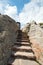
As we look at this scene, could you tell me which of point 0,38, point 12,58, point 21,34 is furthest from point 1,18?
point 21,34

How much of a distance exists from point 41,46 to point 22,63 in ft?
2.44

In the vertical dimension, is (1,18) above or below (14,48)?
above

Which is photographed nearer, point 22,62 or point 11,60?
point 22,62

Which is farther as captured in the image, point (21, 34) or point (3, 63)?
point (21, 34)

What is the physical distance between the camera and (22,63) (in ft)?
11.3

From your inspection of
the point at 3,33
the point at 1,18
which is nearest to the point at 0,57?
the point at 3,33

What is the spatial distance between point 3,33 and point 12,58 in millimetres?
836

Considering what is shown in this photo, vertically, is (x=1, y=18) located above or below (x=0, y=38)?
above

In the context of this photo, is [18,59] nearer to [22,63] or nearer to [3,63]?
[22,63]

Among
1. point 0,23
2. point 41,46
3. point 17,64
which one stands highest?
point 0,23

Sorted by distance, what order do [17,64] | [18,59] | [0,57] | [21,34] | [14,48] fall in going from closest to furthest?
[0,57]
[17,64]
[18,59]
[14,48]
[21,34]

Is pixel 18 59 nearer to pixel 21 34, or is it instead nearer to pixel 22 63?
pixel 22 63

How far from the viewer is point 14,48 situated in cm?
444

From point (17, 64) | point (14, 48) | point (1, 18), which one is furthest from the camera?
point (14, 48)
